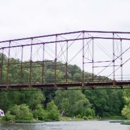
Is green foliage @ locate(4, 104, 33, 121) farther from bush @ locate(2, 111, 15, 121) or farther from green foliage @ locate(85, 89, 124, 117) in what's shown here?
green foliage @ locate(85, 89, 124, 117)

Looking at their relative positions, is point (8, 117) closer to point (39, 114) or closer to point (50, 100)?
point (39, 114)

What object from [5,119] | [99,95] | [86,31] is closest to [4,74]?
[5,119]

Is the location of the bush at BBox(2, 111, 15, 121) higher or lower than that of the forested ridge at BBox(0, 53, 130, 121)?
lower

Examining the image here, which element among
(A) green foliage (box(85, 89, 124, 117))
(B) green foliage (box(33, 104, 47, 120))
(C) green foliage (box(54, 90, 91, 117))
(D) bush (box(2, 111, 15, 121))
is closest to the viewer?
(D) bush (box(2, 111, 15, 121))

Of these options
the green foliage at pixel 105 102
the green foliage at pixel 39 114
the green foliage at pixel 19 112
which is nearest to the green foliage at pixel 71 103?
the green foliage at pixel 105 102

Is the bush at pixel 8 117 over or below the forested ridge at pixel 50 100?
below

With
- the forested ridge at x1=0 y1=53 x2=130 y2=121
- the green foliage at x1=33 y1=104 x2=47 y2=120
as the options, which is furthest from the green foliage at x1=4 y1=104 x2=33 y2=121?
the green foliage at x1=33 y1=104 x2=47 y2=120

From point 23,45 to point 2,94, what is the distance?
162ft

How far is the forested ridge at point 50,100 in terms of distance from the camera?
9231 centimetres

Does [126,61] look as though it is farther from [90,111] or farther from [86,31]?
[90,111]

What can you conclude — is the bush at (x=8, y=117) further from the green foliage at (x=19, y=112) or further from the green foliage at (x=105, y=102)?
the green foliage at (x=105, y=102)

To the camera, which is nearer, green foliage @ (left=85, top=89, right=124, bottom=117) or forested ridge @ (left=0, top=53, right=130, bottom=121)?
forested ridge @ (left=0, top=53, right=130, bottom=121)

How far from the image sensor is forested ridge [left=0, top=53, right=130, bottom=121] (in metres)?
92.3

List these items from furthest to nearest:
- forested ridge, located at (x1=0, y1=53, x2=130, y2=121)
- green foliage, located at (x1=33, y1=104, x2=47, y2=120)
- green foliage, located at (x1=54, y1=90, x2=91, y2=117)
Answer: green foliage, located at (x1=54, y1=90, x2=91, y2=117) → green foliage, located at (x1=33, y1=104, x2=47, y2=120) → forested ridge, located at (x1=0, y1=53, x2=130, y2=121)
